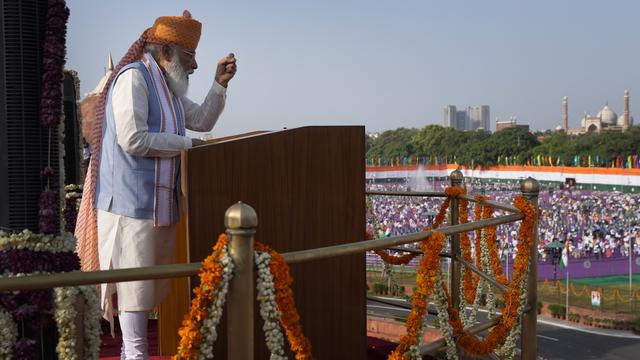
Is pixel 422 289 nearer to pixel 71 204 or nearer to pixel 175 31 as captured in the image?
pixel 175 31

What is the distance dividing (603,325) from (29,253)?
2658cm

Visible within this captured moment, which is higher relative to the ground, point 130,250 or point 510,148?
point 510,148

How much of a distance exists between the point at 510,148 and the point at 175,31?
8424cm

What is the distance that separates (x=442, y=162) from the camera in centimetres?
9250

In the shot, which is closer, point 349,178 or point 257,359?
point 257,359

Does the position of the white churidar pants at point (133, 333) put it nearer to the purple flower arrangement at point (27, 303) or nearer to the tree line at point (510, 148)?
the purple flower arrangement at point (27, 303)

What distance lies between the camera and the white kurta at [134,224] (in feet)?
8.61

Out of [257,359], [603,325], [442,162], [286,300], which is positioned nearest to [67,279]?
[286,300]

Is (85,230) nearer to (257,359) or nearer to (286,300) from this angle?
(257,359)

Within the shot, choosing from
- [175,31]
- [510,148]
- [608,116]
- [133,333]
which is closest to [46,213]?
[133,333]

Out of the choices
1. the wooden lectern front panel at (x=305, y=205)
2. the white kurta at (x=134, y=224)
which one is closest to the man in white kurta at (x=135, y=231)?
the white kurta at (x=134, y=224)

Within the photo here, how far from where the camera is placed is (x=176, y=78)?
2.88 m

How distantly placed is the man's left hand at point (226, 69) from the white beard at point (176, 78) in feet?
0.79

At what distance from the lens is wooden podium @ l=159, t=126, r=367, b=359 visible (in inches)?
96.1
